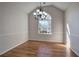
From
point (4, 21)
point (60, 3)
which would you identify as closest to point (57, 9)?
point (60, 3)

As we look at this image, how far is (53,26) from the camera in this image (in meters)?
2.16

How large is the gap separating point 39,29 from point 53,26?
24cm

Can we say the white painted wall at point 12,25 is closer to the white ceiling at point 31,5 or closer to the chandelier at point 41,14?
the white ceiling at point 31,5

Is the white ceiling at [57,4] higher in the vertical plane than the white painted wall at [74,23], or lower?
higher

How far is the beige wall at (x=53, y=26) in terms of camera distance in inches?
83.5

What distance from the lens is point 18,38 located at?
2.17 meters

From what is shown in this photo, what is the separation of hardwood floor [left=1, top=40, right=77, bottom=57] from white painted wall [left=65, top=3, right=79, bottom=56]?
0.13m

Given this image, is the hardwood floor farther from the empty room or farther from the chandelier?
the chandelier

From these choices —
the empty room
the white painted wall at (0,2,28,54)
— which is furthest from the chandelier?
the white painted wall at (0,2,28,54)

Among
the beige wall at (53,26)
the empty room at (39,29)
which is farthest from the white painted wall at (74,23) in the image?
the beige wall at (53,26)

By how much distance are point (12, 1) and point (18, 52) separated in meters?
0.83

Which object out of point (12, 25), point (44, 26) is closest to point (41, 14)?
point (44, 26)

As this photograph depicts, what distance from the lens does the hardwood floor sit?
205 centimetres

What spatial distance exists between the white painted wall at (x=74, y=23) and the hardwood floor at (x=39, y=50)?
13 centimetres
